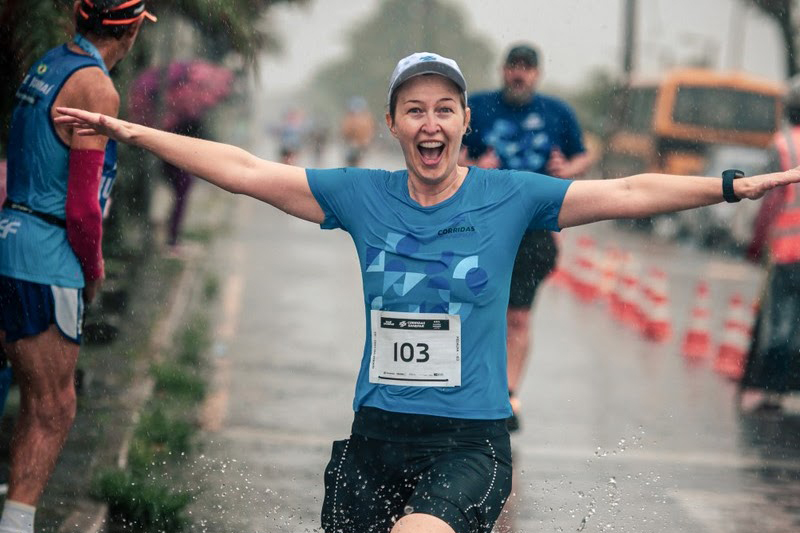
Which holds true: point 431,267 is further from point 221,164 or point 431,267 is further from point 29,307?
point 29,307

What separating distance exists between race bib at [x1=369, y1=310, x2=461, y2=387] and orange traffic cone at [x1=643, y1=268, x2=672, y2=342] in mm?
9556

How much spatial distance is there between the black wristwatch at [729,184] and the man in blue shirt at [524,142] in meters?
3.73

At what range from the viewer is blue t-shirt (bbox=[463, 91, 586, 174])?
811cm

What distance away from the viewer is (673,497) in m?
7.26

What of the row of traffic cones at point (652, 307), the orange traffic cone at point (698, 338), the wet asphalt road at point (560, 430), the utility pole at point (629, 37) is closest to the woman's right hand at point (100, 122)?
the wet asphalt road at point (560, 430)

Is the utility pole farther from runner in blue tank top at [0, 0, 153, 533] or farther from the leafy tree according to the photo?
runner in blue tank top at [0, 0, 153, 533]

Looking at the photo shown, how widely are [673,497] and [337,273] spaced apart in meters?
11.2

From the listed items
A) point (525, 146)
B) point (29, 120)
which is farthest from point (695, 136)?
point (29, 120)

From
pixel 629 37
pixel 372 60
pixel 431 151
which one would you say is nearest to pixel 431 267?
pixel 431 151

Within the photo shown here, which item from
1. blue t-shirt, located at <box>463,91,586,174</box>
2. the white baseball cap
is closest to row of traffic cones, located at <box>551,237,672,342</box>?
blue t-shirt, located at <box>463,91,586,174</box>

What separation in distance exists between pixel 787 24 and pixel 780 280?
2926 cm

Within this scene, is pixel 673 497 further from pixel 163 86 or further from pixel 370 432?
pixel 163 86

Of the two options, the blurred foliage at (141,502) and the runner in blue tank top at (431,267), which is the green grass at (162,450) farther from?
the runner in blue tank top at (431,267)

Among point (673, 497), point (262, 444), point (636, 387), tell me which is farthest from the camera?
point (636, 387)
